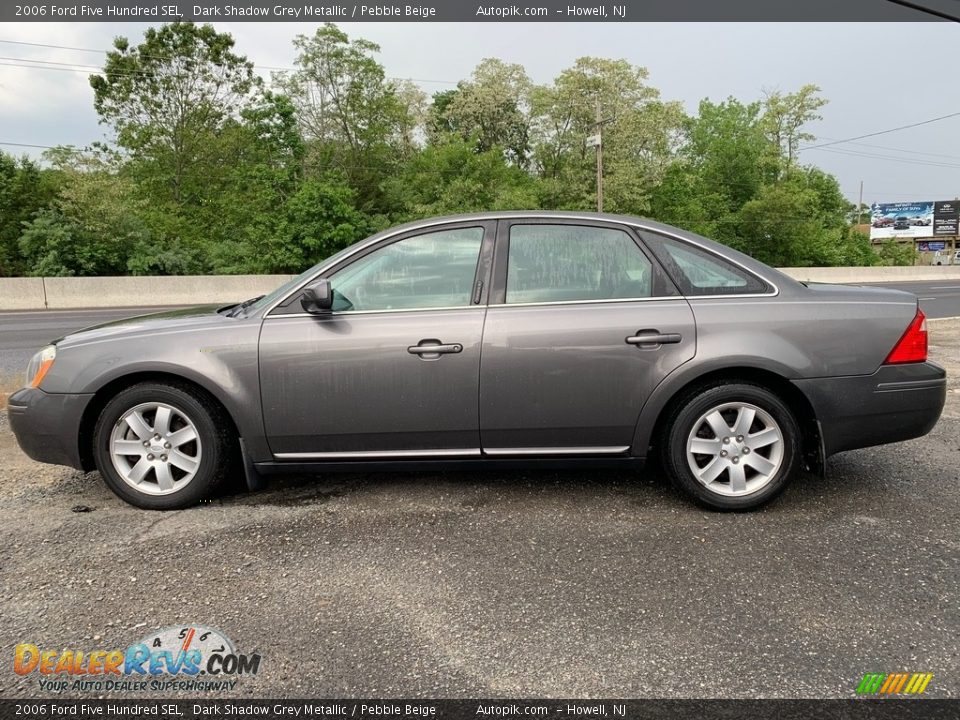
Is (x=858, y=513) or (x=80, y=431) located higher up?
(x=80, y=431)

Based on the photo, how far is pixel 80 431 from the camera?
3398 mm

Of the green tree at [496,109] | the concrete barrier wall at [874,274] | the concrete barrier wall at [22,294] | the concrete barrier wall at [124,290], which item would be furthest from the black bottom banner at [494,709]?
the green tree at [496,109]

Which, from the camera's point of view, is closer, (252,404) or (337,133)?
(252,404)

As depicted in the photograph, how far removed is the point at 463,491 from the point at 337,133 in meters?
41.2

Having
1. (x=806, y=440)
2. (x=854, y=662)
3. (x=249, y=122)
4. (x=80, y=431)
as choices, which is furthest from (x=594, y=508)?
(x=249, y=122)

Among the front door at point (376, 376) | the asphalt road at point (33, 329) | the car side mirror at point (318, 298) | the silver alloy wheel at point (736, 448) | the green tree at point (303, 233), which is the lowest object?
the asphalt road at point (33, 329)

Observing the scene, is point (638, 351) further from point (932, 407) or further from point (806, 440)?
point (932, 407)

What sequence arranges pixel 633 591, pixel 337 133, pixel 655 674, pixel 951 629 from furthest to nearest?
pixel 337 133
pixel 633 591
pixel 951 629
pixel 655 674

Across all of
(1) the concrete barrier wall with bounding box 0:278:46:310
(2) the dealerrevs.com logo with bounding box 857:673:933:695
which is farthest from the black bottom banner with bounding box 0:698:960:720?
(1) the concrete barrier wall with bounding box 0:278:46:310

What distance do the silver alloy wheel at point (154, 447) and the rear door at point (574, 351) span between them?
1.64m

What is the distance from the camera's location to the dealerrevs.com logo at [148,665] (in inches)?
80.7
